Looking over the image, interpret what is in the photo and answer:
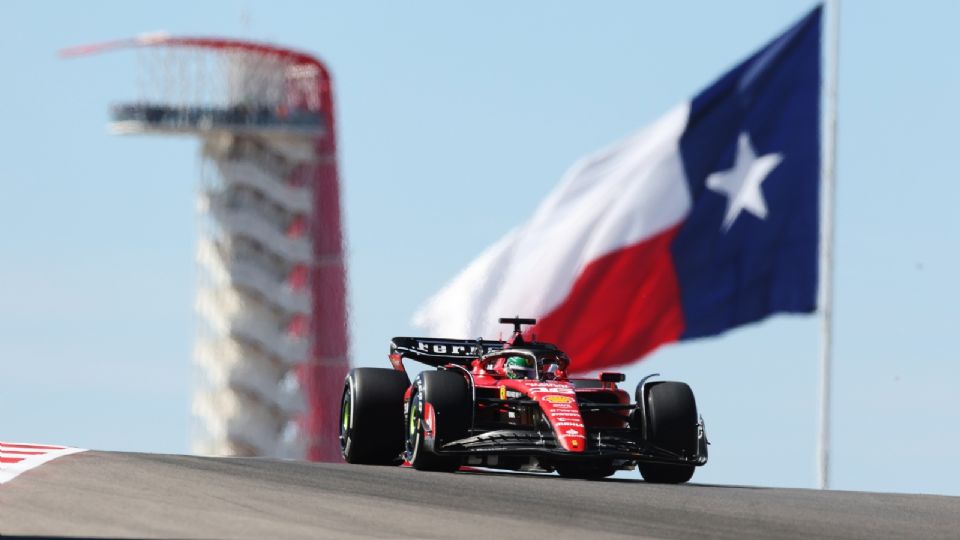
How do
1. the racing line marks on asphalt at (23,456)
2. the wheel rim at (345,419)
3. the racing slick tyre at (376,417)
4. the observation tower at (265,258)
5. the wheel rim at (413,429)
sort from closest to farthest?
the racing line marks on asphalt at (23,456) < the wheel rim at (413,429) < the racing slick tyre at (376,417) < the wheel rim at (345,419) < the observation tower at (265,258)

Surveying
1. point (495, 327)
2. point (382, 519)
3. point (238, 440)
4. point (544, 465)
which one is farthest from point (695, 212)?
point (238, 440)

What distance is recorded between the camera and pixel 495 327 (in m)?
23.6

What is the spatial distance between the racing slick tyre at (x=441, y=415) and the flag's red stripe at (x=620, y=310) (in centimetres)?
558

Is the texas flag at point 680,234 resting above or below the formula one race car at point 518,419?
above

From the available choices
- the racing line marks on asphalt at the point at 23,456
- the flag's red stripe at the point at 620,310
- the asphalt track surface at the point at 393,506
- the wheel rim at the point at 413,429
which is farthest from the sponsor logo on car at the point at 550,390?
the flag's red stripe at the point at 620,310

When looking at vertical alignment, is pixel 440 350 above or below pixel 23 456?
above

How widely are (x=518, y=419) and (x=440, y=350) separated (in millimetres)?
1895

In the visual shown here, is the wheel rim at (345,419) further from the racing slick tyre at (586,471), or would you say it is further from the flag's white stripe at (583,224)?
the flag's white stripe at (583,224)

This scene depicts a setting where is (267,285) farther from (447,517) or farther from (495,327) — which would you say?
(447,517)

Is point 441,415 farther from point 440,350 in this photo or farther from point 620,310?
point 620,310

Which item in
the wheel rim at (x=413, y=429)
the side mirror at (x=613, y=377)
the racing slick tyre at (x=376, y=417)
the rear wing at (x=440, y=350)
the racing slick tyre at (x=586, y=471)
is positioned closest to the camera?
the wheel rim at (x=413, y=429)

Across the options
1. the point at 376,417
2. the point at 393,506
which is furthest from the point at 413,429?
the point at 393,506

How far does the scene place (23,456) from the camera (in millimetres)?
17078

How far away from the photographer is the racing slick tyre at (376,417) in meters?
19.7
